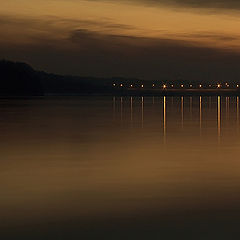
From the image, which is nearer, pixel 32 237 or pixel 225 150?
pixel 32 237

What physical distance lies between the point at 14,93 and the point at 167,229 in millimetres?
169257

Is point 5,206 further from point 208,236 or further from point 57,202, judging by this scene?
point 208,236

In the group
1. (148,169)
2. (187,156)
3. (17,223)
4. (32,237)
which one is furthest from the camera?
(187,156)

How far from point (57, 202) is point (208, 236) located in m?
3.82

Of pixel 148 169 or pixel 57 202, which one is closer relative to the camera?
pixel 57 202

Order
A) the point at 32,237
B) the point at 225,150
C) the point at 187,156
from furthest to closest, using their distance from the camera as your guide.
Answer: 1. the point at 225,150
2. the point at 187,156
3. the point at 32,237

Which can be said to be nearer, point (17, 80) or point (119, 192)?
point (119, 192)

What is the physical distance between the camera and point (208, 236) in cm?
1020

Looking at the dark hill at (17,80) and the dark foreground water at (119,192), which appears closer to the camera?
the dark foreground water at (119,192)


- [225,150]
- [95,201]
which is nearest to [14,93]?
[225,150]

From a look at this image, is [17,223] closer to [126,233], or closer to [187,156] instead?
[126,233]

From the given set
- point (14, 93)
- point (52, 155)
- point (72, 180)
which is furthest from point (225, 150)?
point (14, 93)

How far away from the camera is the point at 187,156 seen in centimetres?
2253

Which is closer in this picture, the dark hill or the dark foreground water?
the dark foreground water
